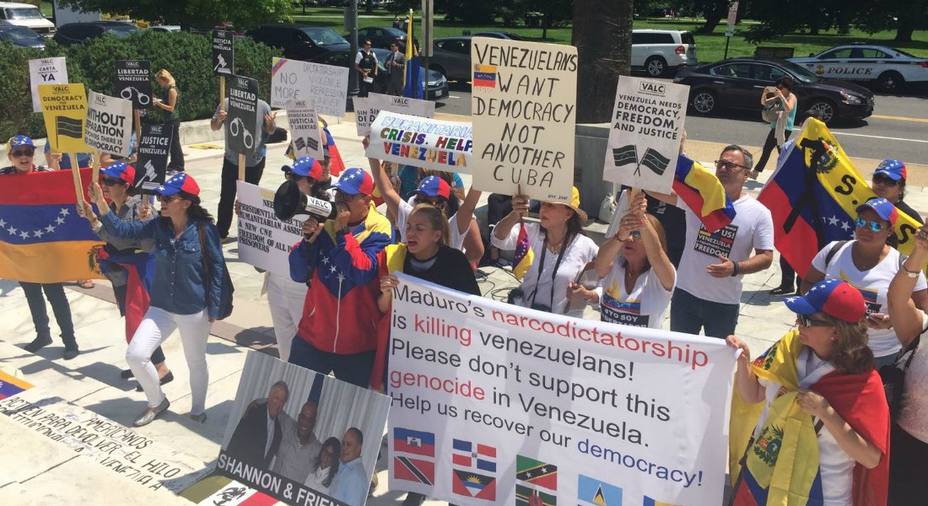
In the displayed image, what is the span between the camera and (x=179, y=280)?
17.9ft

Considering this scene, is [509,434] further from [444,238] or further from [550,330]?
[444,238]

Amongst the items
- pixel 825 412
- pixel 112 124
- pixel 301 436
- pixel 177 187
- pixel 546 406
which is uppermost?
pixel 112 124

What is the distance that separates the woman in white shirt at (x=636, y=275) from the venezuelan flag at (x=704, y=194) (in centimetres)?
63

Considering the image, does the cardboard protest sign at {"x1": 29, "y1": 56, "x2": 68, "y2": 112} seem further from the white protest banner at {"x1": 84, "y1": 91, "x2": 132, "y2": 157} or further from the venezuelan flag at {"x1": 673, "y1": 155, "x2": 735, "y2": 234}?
the venezuelan flag at {"x1": 673, "y1": 155, "x2": 735, "y2": 234}

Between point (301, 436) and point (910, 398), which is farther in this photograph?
point (301, 436)

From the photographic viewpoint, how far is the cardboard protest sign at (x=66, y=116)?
6.56 m

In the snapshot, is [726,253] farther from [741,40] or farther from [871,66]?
[741,40]

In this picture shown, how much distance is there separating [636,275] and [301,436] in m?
1.98

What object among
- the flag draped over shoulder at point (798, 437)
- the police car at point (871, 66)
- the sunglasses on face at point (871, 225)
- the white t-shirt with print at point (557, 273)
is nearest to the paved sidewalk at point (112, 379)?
the white t-shirt with print at point (557, 273)

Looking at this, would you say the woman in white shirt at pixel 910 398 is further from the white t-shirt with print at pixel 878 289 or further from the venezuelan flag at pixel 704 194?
the venezuelan flag at pixel 704 194

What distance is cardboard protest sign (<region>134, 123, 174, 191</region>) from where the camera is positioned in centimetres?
630

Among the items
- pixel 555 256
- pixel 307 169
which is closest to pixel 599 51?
pixel 307 169

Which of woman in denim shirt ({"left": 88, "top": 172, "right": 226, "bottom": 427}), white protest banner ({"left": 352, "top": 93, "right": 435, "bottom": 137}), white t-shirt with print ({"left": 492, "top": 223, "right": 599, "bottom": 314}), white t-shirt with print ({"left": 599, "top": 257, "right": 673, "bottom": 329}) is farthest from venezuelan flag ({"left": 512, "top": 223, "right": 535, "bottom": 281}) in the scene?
white protest banner ({"left": 352, "top": 93, "right": 435, "bottom": 137})

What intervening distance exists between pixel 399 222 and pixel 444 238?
150 cm
